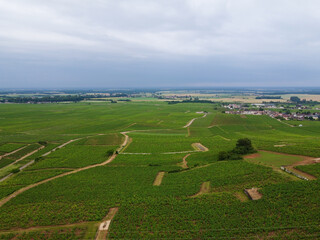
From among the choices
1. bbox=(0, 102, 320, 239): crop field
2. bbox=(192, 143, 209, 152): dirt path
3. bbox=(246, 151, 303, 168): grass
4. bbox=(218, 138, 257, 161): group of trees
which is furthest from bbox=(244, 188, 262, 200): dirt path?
bbox=(192, 143, 209, 152): dirt path

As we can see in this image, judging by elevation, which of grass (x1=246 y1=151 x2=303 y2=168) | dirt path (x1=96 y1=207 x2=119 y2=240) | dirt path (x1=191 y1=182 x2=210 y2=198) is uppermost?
grass (x1=246 y1=151 x2=303 y2=168)

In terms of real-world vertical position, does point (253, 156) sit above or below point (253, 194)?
above

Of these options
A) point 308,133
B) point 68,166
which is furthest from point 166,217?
point 308,133

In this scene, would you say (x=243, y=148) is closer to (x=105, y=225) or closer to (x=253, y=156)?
(x=253, y=156)

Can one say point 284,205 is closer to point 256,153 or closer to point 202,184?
point 202,184

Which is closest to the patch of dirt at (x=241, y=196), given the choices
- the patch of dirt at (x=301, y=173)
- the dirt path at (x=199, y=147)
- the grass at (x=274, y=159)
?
the patch of dirt at (x=301, y=173)

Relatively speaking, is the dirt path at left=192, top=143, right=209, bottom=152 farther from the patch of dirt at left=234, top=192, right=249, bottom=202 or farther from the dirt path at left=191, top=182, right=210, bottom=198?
the patch of dirt at left=234, top=192, right=249, bottom=202

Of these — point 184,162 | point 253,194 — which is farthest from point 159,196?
point 184,162

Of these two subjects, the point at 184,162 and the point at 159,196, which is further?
the point at 184,162
